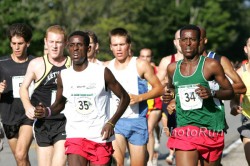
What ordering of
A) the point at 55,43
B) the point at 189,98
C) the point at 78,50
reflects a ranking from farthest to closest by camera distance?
1. the point at 55,43
2. the point at 189,98
3. the point at 78,50

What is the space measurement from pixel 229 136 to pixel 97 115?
39.9 feet

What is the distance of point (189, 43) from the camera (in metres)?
9.05

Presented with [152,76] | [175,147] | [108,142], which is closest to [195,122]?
[175,147]

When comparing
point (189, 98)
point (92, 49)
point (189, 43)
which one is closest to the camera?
point (189, 98)

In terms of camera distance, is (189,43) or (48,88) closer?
(189,43)

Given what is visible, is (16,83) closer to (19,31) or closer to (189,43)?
(19,31)

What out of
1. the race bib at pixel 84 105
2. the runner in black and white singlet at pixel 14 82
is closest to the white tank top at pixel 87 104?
the race bib at pixel 84 105

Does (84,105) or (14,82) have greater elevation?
(14,82)

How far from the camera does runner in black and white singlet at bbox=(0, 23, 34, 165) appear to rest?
1067cm

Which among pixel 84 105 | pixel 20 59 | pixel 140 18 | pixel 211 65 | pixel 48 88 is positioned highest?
pixel 140 18

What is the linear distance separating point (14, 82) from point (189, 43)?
2752 mm

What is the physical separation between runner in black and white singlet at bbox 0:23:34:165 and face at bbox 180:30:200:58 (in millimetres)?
2510

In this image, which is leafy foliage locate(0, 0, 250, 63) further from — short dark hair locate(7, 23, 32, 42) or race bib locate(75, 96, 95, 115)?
race bib locate(75, 96, 95, 115)

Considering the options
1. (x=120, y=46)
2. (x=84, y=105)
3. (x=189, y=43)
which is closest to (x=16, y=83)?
(x=120, y=46)
